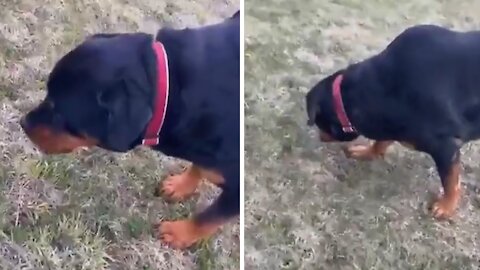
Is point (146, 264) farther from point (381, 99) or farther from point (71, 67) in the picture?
point (381, 99)

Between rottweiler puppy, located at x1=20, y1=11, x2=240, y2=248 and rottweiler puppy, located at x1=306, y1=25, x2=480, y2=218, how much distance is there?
157 millimetres

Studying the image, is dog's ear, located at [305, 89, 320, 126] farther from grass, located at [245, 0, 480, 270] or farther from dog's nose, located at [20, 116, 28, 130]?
dog's nose, located at [20, 116, 28, 130]

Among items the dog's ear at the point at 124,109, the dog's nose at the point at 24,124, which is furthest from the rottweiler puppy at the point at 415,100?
the dog's nose at the point at 24,124

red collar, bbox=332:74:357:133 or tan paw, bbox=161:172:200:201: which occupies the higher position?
red collar, bbox=332:74:357:133

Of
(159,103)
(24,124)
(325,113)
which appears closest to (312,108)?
(325,113)

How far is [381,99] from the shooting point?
1.01 metres

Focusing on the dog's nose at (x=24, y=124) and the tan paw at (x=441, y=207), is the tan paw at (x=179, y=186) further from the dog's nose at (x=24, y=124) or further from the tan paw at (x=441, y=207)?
the tan paw at (x=441, y=207)

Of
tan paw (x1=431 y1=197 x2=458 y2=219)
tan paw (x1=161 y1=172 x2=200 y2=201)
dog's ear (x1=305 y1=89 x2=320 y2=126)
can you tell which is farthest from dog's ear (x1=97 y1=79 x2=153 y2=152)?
tan paw (x1=431 y1=197 x2=458 y2=219)

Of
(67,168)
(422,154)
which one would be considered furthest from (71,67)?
(422,154)

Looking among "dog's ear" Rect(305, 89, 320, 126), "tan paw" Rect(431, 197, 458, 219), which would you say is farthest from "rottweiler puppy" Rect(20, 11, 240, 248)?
"tan paw" Rect(431, 197, 458, 219)

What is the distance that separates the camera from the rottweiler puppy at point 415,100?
3.29 feet

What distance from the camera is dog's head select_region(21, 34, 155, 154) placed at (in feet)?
2.81

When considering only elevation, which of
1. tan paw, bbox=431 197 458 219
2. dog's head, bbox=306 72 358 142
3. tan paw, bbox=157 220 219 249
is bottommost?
tan paw, bbox=431 197 458 219

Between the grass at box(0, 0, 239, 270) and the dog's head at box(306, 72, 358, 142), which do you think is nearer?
the grass at box(0, 0, 239, 270)
